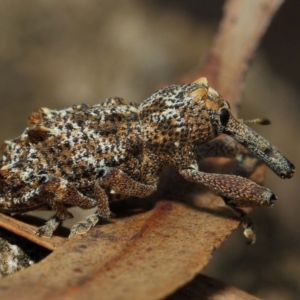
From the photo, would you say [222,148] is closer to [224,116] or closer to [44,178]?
[224,116]

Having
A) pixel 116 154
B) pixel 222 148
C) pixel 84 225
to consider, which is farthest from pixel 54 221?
pixel 222 148

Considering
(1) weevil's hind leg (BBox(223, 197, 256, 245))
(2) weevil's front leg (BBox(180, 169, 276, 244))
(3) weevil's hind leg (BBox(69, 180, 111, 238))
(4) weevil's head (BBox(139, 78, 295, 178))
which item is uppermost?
(4) weevil's head (BBox(139, 78, 295, 178))

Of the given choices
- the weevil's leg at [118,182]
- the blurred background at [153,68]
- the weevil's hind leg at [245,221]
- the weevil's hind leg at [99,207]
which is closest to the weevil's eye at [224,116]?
the weevil's hind leg at [245,221]

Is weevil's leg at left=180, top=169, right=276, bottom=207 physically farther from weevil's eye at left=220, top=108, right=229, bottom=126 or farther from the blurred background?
the blurred background

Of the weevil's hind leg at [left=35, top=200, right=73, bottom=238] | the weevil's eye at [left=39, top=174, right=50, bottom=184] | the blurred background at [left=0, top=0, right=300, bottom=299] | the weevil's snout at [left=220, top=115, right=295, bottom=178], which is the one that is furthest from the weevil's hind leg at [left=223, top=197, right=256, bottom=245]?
the blurred background at [left=0, top=0, right=300, bottom=299]

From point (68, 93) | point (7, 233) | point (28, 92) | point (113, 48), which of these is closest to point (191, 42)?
point (113, 48)

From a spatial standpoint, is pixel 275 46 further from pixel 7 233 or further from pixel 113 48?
pixel 7 233
